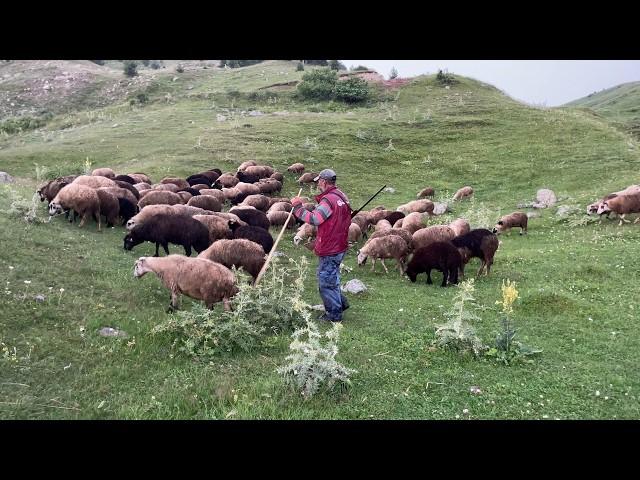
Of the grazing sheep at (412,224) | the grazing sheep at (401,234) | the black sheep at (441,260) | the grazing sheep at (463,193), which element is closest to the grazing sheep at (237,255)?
the black sheep at (441,260)

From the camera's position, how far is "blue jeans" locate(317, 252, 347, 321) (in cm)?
939

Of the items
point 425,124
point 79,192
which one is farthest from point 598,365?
point 425,124

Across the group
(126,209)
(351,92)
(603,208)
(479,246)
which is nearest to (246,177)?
(126,209)

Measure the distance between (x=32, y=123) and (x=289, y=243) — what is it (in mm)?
30446

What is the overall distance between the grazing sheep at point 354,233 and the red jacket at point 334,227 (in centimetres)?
658

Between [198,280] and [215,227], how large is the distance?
489 cm

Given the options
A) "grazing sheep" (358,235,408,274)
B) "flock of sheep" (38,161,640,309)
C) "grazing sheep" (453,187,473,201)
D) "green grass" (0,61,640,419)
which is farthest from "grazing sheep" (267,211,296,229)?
"grazing sheep" (453,187,473,201)

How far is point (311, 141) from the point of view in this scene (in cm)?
2967

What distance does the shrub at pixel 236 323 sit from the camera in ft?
24.6

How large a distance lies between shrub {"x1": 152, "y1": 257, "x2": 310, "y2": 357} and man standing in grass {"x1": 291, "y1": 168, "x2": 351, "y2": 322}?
85 centimetres

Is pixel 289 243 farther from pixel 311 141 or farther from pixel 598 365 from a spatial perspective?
pixel 311 141

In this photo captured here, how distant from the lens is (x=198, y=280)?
8.91 metres

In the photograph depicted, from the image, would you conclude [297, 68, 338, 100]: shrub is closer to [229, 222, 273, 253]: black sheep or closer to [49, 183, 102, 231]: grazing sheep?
[49, 183, 102, 231]: grazing sheep

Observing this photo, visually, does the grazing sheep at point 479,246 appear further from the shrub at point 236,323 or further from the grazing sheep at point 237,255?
the shrub at point 236,323
